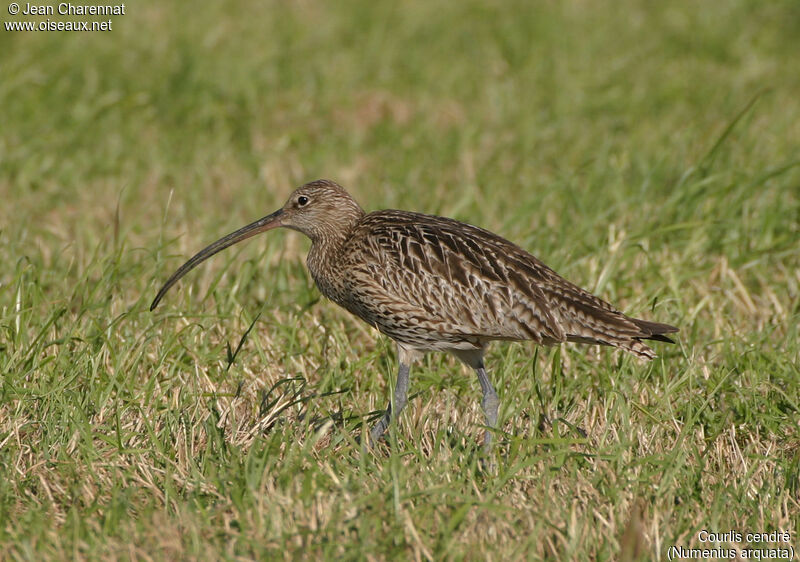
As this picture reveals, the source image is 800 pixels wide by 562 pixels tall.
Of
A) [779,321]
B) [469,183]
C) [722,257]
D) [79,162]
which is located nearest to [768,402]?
[779,321]

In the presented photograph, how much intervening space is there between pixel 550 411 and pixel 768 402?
42.4 inches

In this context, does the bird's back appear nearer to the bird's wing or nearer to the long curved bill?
the bird's wing

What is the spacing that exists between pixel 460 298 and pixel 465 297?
3 centimetres

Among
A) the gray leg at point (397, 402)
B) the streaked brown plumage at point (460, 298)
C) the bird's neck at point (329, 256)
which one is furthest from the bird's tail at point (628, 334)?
the bird's neck at point (329, 256)

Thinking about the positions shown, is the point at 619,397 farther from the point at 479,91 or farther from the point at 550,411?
the point at 479,91

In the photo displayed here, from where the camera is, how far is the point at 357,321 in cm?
679

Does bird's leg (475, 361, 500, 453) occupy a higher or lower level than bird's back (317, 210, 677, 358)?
lower

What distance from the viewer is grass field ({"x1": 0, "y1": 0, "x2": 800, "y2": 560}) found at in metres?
4.58

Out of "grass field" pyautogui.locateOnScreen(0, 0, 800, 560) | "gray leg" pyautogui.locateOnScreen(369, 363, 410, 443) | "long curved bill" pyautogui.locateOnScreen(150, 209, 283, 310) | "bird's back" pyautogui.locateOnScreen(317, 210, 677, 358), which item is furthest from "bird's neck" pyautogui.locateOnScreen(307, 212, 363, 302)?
"gray leg" pyautogui.locateOnScreen(369, 363, 410, 443)

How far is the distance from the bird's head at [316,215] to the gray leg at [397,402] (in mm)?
890

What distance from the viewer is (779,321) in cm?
675

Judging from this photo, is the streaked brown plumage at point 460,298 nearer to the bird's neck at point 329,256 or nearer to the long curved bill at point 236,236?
the bird's neck at point 329,256

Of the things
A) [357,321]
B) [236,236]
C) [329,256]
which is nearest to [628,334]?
[329,256]

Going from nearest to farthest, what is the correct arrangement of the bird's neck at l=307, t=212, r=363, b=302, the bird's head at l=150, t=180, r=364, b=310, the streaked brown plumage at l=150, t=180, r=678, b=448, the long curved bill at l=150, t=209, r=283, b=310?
the streaked brown plumage at l=150, t=180, r=678, b=448
the bird's neck at l=307, t=212, r=363, b=302
the bird's head at l=150, t=180, r=364, b=310
the long curved bill at l=150, t=209, r=283, b=310
